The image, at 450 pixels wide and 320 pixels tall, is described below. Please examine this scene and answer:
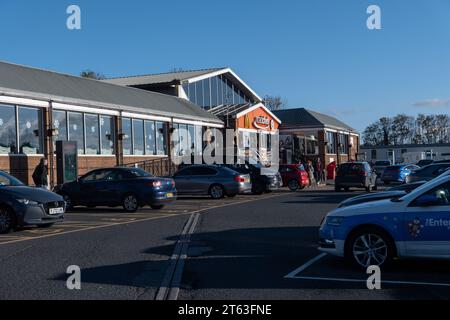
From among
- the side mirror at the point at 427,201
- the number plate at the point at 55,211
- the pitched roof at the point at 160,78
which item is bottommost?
the number plate at the point at 55,211

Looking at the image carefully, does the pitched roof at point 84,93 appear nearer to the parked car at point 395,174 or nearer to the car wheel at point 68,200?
the car wheel at point 68,200

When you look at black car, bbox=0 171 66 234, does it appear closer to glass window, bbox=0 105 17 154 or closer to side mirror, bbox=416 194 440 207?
side mirror, bbox=416 194 440 207

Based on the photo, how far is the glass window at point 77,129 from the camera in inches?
1123

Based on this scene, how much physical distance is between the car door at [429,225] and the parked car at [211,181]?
55.2 ft

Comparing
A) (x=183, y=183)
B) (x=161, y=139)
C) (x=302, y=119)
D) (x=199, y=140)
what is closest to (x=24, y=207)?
(x=183, y=183)

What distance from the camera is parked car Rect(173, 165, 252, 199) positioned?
83.0ft

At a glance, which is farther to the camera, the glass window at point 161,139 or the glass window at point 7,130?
the glass window at point 161,139

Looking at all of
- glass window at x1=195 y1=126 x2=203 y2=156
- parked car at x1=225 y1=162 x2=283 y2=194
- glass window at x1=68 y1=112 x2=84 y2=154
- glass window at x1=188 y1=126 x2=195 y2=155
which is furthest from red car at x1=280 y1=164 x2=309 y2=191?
glass window at x1=68 y1=112 x2=84 y2=154

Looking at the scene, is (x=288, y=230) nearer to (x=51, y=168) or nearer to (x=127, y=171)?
(x=127, y=171)

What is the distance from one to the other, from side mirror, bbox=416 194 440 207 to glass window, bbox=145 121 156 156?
27000mm

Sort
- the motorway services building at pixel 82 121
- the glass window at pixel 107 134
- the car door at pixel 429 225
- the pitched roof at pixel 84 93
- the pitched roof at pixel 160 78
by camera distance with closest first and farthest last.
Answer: the car door at pixel 429 225, the motorway services building at pixel 82 121, the pitched roof at pixel 84 93, the glass window at pixel 107 134, the pitched roof at pixel 160 78

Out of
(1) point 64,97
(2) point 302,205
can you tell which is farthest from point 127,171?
(1) point 64,97

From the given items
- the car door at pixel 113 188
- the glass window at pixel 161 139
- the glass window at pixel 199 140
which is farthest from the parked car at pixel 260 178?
the glass window at pixel 199 140
